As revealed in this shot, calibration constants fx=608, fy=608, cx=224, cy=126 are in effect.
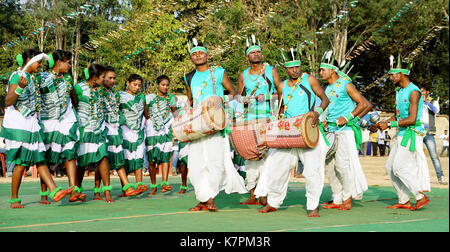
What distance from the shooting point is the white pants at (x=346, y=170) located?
872cm

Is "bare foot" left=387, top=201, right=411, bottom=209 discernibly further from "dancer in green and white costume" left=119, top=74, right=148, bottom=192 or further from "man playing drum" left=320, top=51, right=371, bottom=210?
"dancer in green and white costume" left=119, top=74, right=148, bottom=192

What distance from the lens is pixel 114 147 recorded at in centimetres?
995

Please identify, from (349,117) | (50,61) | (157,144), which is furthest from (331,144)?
(50,61)

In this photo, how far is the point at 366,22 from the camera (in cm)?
3347

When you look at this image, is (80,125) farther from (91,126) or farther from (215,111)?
(215,111)

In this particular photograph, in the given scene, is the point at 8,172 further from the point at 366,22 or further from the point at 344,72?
the point at 366,22

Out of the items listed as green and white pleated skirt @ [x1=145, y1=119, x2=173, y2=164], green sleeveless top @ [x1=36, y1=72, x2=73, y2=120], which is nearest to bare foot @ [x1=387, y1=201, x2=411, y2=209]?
green and white pleated skirt @ [x1=145, y1=119, x2=173, y2=164]

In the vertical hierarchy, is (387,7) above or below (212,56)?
above

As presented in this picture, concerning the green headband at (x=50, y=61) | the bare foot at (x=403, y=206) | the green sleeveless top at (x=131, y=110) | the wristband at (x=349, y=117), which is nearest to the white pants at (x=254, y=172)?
the wristband at (x=349, y=117)

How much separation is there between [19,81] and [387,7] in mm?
27766

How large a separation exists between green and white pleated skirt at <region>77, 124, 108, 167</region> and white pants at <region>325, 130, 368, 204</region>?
11.6ft

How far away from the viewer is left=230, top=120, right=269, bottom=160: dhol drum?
8328mm

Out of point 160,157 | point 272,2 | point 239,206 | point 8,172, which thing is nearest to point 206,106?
point 239,206

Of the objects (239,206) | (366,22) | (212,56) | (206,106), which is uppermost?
(366,22)
